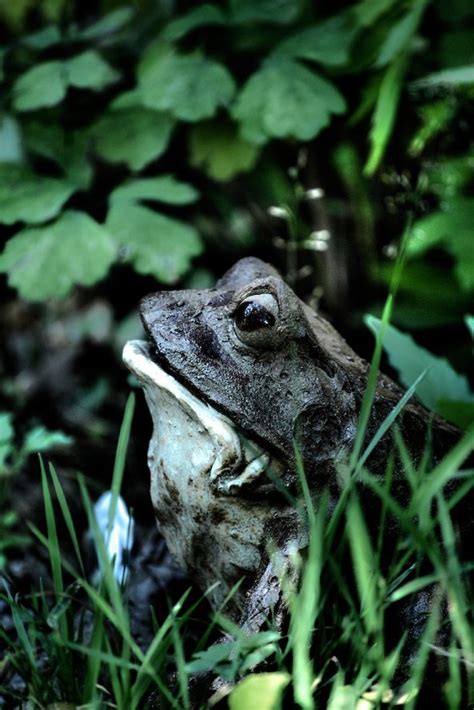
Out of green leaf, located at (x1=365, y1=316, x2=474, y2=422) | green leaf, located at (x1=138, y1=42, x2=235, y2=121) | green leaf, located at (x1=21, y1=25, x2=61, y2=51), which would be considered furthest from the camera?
green leaf, located at (x1=21, y1=25, x2=61, y2=51)

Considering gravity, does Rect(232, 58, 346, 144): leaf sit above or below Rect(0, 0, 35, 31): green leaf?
below

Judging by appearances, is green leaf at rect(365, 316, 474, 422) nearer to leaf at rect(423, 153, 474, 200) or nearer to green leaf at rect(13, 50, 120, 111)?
leaf at rect(423, 153, 474, 200)

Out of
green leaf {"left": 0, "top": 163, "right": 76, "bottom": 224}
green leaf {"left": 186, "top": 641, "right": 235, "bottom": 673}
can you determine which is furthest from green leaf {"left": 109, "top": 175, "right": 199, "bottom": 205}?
green leaf {"left": 186, "top": 641, "right": 235, "bottom": 673}

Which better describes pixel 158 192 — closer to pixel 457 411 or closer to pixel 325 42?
pixel 325 42

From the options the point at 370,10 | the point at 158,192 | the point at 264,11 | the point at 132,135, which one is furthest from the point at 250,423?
the point at 264,11

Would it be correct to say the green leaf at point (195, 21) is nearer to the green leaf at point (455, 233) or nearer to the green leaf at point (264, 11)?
the green leaf at point (264, 11)

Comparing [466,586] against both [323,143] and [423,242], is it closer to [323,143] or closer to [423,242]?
[423,242]
